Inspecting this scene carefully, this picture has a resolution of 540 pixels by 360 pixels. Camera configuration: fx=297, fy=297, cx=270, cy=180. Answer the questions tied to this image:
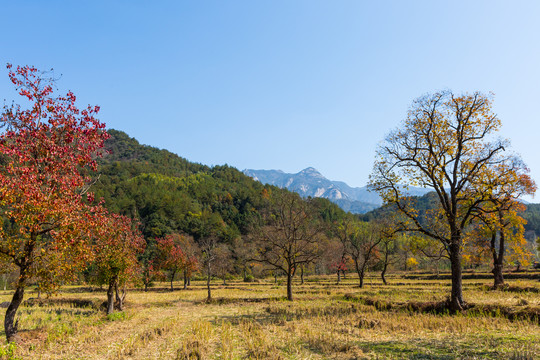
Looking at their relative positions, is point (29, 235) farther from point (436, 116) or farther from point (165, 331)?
point (436, 116)

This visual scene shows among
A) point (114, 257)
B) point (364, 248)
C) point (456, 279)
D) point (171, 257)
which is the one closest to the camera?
point (456, 279)

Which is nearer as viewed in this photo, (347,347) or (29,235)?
(347,347)

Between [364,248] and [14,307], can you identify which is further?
[364,248]

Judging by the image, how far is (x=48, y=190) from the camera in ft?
45.5

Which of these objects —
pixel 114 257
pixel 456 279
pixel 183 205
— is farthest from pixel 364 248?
pixel 183 205

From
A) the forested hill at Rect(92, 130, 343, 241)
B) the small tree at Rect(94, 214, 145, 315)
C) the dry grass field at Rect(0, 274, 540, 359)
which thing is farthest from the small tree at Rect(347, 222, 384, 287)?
the forested hill at Rect(92, 130, 343, 241)

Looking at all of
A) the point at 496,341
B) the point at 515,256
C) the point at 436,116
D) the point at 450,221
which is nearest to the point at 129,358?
the point at 496,341

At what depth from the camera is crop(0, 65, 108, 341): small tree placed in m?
13.1

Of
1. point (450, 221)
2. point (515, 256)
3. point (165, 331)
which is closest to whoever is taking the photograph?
point (165, 331)

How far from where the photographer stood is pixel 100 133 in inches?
597

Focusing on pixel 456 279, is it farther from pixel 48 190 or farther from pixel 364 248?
pixel 364 248

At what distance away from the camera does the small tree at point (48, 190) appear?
1312 centimetres

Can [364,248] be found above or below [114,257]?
below

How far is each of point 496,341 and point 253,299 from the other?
27334 millimetres
